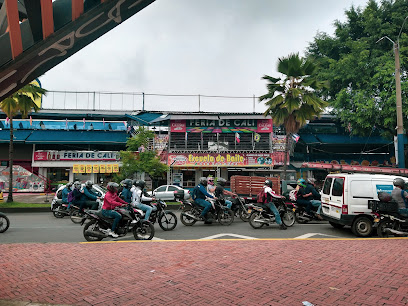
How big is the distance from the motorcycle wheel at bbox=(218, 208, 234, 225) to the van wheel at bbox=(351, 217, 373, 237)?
3889 millimetres

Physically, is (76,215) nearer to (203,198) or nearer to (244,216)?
(203,198)

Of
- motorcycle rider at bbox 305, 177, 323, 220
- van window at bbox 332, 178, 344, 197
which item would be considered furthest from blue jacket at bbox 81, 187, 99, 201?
van window at bbox 332, 178, 344, 197

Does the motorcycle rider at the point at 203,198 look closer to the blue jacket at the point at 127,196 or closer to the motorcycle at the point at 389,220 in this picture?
the blue jacket at the point at 127,196

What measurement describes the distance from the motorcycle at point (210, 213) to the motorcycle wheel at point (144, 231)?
241 centimetres

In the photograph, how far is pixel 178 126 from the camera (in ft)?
83.1

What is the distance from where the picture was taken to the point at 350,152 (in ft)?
92.0

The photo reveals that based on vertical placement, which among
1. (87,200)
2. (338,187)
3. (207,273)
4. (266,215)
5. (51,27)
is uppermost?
(51,27)

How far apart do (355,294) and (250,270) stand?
1651 millimetres

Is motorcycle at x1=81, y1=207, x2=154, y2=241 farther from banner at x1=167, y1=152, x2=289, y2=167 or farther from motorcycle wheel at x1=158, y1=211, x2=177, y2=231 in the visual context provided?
banner at x1=167, y1=152, x2=289, y2=167

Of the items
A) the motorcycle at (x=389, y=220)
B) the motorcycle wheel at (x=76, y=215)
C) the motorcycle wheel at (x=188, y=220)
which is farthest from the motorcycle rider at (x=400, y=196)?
the motorcycle wheel at (x=76, y=215)

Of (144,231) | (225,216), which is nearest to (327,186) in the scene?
(225,216)

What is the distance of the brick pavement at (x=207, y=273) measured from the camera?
402 centimetres

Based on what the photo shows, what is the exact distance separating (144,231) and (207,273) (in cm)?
347

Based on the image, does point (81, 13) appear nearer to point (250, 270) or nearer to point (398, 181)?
point (250, 270)
